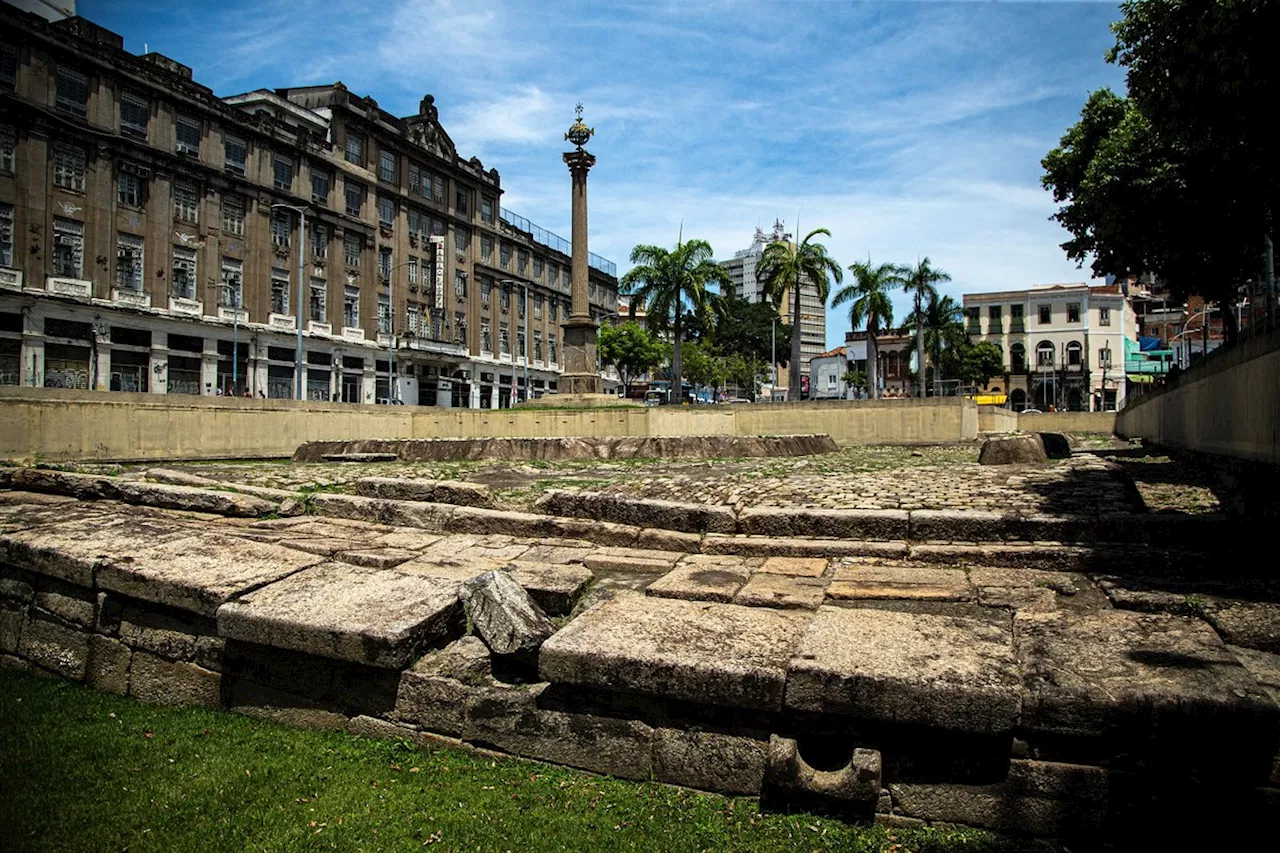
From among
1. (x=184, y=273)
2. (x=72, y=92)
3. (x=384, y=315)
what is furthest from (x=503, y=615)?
(x=384, y=315)

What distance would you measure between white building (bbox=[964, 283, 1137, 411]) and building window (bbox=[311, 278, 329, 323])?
2129 inches

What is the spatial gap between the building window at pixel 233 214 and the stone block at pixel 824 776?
4377 cm

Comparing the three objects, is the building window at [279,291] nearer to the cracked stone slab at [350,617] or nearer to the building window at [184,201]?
the building window at [184,201]

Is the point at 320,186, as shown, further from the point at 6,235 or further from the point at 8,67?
the point at 6,235

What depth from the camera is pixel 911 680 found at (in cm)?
265

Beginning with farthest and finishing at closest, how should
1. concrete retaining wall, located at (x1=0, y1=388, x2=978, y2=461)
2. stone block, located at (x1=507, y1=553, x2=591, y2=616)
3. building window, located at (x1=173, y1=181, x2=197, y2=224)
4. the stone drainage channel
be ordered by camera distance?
building window, located at (x1=173, y1=181, x2=197, y2=224)
concrete retaining wall, located at (x1=0, y1=388, x2=978, y2=461)
stone block, located at (x1=507, y1=553, x2=591, y2=616)
the stone drainage channel

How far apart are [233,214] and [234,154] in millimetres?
3138

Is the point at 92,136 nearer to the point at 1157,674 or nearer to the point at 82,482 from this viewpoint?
the point at 82,482

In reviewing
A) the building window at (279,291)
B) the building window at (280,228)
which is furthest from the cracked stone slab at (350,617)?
the building window at (280,228)

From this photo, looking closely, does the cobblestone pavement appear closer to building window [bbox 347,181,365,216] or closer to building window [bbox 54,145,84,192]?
building window [bbox 54,145,84,192]

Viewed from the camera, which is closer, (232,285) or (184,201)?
(184,201)

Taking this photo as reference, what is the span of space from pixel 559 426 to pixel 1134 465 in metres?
15.2

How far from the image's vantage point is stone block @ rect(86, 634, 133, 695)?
3918 mm

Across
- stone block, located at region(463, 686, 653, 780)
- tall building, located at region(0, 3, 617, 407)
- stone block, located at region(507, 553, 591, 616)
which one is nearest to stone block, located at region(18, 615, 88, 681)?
stone block, located at region(507, 553, 591, 616)
